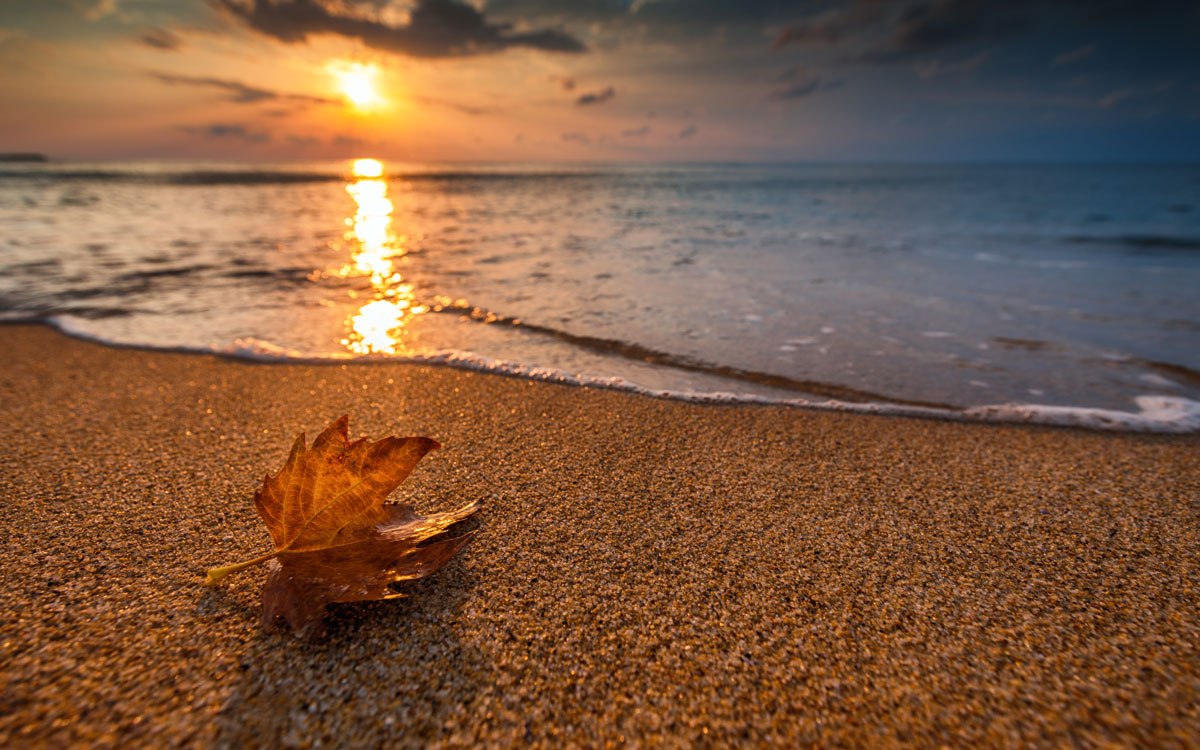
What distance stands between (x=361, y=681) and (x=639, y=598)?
2.28ft

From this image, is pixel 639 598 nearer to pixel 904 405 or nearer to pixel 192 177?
pixel 904 405

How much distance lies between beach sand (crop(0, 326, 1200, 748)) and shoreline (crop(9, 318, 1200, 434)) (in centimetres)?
33

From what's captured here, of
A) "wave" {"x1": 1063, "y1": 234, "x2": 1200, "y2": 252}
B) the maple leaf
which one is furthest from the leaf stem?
"wave" {"x1": 1063, "y1": 234, "x2": 1200, "y2": 252}

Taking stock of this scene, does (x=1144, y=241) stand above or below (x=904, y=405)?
above

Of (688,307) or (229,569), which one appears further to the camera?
(688,307)

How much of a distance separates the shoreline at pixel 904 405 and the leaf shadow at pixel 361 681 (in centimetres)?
204

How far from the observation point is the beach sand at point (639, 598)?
3.65 feet

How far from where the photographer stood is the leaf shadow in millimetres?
1071

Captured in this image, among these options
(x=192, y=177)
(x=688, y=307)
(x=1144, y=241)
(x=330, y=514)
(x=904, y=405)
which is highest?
(x=192, y=177)

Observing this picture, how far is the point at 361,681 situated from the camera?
118 cm

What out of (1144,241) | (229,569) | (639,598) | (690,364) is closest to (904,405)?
(690,364)

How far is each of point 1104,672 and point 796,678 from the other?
0.70 m

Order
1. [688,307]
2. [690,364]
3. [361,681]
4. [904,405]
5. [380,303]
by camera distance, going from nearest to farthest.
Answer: [361,681] → [904,405] → [690,364] → [688,307] → [380,303]

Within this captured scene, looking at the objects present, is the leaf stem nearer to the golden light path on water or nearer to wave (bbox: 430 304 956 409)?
the golden light path on water
